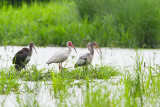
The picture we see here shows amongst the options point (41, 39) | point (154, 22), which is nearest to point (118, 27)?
point (154, 22)

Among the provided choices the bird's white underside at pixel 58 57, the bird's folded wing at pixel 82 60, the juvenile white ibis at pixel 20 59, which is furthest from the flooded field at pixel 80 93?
the bird's white underside at pixel 58 57

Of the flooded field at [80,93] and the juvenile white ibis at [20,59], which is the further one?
the juvenile white ibis at [20,59]

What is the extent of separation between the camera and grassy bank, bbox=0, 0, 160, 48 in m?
8.77

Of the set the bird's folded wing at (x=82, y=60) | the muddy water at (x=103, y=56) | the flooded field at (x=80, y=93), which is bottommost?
the flooded field at (x=80, y=93)

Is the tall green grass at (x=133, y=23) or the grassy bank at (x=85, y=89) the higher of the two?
the tall green grass at (x=133, y=23)

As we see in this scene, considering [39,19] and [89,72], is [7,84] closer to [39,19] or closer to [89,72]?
[89,72]

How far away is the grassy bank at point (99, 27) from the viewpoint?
8.77 meters

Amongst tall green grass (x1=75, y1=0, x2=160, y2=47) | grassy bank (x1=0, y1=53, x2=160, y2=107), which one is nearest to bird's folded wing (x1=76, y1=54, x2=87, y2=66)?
grassy bank (x1=0, y1=53, x2=160, y2=107)

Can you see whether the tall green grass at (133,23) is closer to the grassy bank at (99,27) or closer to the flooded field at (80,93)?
the grassy bank at (99,27)

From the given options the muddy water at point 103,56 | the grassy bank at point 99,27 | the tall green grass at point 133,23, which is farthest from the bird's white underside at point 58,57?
the tall green grass at point 133,23

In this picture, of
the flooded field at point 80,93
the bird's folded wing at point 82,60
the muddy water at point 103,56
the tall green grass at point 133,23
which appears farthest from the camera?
the tall green grass at point 133,23

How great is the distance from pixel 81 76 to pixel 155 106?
181cm

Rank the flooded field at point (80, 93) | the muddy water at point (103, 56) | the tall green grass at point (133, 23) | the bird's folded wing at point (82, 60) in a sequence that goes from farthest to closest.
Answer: the tall green grass at point (133, 23), the muddy water at point (103, 56), the bird's folded wing at point (82, 60), the flooded field at point (80, 93)

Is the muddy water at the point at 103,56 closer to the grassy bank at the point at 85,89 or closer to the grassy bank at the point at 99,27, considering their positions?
the grassy bank at the point at 99,27
